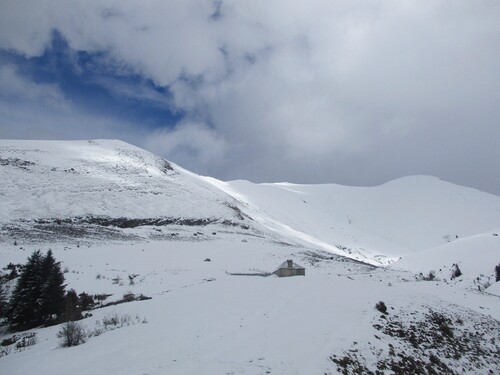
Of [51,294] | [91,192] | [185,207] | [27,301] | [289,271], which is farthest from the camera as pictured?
[185,207]

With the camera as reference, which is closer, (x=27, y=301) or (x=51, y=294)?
(x=27, y=301)

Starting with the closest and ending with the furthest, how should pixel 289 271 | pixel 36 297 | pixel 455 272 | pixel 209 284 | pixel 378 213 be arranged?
pixel 36 297
pixel 209 284
pixel 289 271
pixel 455 272
pixel 378 213

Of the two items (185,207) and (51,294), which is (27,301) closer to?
(51,294)

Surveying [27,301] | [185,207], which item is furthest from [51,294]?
[185,207]

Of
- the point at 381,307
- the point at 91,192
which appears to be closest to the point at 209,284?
the point at 381,307

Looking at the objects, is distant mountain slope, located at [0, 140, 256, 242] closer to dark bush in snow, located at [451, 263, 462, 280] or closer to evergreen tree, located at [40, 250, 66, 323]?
evergreen tree, located at [40, 250, 66, 323]

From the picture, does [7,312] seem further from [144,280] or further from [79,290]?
[144,280]

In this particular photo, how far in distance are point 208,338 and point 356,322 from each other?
5.74 metres

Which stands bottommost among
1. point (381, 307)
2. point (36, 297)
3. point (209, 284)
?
point (381, 307)

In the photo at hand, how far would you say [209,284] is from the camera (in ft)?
62.1

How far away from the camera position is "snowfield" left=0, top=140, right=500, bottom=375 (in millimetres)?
9500

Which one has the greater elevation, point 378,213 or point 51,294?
point 378,213

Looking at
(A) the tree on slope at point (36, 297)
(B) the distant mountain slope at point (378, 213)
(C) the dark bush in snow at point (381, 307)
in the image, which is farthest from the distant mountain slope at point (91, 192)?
(C) the dark bush in snow at point (381, 307)

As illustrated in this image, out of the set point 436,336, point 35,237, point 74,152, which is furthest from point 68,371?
point 74,152
